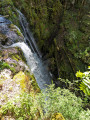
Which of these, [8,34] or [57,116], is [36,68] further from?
[57,116]

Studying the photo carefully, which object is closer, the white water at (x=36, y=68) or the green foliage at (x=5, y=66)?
the green foliage at (x=5, y=66)

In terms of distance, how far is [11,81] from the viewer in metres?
3.26

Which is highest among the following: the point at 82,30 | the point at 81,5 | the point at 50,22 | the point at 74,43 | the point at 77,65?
the point at 81,5

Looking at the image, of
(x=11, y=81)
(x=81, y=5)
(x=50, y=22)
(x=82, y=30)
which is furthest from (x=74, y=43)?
(x=11, y=81)

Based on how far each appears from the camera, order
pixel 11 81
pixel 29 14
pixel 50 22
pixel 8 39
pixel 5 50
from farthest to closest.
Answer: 1. pixel 50 22
2. pixel 29 14
3. pixel 8 39
4. pixel 5 50
5. pixel 11 81

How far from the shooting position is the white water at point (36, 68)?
5.46 m

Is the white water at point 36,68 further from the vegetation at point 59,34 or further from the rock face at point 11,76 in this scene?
the rock face at point 11,76

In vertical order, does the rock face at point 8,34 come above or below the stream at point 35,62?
above

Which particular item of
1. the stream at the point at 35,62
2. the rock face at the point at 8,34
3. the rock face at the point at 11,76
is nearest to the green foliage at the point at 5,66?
the rock face at the point at 11,76

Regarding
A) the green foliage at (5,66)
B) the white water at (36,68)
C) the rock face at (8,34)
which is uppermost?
the rock face at (8,34)

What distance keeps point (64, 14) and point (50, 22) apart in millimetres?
2193

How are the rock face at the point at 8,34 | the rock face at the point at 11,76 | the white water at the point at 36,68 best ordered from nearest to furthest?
the rock face at the point at 11,76, the rock face at the point at 8,34, the white water at the point at 36,68

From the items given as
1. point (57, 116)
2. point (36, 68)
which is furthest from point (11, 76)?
point (36, 68)

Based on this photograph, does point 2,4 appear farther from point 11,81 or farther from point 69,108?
point 69,108
